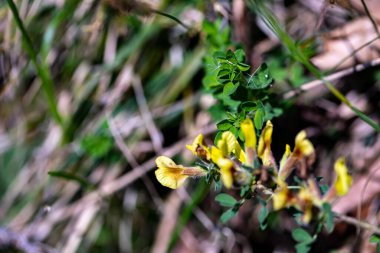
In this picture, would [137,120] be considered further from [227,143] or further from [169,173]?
[227,143]

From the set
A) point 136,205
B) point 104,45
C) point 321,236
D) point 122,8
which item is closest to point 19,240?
point 136,205

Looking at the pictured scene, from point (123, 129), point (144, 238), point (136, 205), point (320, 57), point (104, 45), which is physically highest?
point (104, 45)

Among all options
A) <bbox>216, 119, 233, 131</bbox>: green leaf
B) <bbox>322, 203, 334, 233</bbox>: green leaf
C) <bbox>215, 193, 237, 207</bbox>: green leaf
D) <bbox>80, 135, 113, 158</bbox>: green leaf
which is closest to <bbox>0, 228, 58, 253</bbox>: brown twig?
<bbox>80, 135, 113, 158</bbox>: green leaf

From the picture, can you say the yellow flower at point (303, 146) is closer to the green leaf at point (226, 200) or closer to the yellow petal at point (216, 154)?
the yellow petal at point (216, 154)

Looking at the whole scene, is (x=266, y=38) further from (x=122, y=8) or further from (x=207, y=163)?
(x=207, y=163)

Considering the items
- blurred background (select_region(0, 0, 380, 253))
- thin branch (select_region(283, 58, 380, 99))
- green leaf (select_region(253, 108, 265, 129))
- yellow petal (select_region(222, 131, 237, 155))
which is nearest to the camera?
yellow petal (select_region(222, 131, 237, 155))

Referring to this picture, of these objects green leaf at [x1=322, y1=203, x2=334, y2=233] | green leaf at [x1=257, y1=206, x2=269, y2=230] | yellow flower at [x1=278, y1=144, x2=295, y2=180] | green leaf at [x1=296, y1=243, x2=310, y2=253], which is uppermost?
yellow flower at [x1=278, y1=144, x2=295, y2=180]

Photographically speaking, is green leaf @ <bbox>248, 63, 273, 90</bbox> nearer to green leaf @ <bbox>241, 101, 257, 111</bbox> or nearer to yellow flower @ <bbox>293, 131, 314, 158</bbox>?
green leaf @ <bbox>241, 101, 257, 111</bbox>
